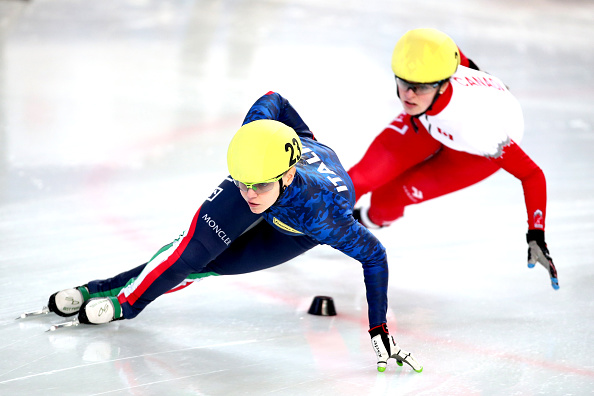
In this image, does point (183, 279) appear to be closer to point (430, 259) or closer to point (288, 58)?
point (430, 259)

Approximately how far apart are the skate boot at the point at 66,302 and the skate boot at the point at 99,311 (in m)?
0.10

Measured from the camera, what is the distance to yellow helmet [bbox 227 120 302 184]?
255 centimetres

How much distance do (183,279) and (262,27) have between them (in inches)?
262

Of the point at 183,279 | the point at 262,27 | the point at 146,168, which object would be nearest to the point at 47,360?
the point at 183,279

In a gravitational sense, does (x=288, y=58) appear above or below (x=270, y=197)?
above

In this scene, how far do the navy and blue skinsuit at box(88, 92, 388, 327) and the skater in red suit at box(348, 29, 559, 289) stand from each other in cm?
57

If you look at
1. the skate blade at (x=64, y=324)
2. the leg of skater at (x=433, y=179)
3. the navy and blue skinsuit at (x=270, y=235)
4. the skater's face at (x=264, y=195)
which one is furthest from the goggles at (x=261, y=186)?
the leg of skater at (x=433, y=179)

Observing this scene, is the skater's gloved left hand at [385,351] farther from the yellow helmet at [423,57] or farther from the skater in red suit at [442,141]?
the yellow helmet at [423,57]

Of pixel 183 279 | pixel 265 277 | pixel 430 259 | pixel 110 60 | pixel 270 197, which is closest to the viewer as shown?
pixel 270 197

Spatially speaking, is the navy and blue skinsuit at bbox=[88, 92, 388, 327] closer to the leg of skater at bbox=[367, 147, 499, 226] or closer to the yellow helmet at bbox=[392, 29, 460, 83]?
the yellow helmet at bbox=[392, 29, 460, 83]

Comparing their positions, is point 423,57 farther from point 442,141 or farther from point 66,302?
point 66,302

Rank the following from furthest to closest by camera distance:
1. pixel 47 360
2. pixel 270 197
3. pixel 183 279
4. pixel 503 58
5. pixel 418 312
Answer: pixel 503 58
pixel 418 312
pixel 183 279
pixel 47 360
pixel 270 197

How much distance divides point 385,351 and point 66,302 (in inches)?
50.0

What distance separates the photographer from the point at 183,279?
3.08 metres
